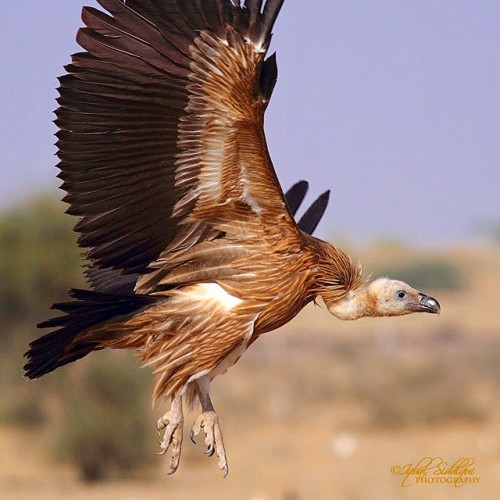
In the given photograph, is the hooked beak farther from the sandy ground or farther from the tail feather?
the sandy ground

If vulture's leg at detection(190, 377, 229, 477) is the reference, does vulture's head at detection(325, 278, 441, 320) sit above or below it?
above

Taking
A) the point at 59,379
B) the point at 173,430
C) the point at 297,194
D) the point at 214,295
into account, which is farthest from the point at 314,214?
the point at 59,379

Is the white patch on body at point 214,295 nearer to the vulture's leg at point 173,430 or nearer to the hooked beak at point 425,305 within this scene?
the vulture's leg at point 173,430

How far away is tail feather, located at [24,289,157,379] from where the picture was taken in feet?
23.8

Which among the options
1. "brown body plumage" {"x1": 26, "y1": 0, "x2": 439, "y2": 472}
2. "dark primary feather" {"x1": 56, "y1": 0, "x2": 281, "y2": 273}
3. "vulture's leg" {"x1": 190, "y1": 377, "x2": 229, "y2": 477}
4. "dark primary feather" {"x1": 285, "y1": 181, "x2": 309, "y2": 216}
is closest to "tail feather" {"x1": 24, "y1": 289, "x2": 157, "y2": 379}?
"brown body plumage" {"x1": 26, "y1": 0, "x2": 439, "y2": 472}

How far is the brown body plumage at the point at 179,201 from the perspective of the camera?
6789mm

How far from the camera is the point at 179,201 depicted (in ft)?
23.8

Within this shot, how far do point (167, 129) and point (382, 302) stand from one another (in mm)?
1840

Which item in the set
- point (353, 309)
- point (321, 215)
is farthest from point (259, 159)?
point (321, 215)

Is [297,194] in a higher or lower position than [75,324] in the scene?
higher

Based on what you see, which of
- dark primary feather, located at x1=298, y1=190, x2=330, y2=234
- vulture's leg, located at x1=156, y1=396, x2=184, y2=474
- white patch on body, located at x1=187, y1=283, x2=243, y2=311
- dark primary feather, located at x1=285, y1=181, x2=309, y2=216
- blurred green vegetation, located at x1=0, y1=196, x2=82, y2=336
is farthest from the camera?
blurred green vegetation, located at x1=0, y1=196, x2=82, y2=336

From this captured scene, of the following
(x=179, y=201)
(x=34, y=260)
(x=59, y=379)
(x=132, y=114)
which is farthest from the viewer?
(x=34, y=260)

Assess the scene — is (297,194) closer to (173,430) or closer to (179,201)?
(179,201)

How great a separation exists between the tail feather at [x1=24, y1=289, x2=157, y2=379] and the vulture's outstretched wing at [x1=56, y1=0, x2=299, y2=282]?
21cm
